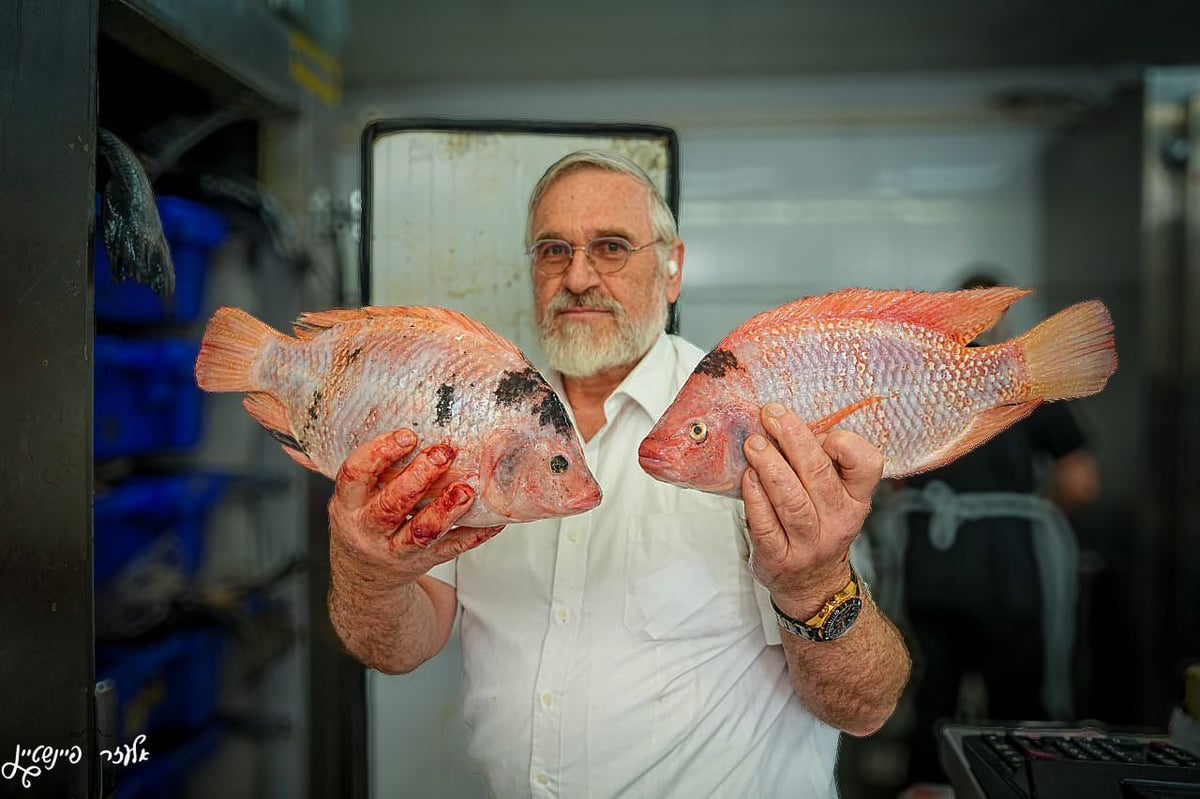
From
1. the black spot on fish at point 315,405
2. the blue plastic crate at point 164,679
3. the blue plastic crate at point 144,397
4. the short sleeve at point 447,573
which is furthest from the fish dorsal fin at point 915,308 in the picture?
the blue plastic crate at point 164,679

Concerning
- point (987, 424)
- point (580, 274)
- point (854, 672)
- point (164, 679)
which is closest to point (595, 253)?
point (580, 274)

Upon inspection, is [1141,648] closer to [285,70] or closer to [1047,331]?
[1047,331]

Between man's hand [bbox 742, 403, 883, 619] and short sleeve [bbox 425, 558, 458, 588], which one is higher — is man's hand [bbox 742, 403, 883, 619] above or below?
above

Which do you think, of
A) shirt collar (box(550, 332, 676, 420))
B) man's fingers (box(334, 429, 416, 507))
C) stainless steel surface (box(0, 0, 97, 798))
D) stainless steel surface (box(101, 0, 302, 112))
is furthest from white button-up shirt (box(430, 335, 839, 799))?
stainless steel surface (box(101, 0, 302, 112))

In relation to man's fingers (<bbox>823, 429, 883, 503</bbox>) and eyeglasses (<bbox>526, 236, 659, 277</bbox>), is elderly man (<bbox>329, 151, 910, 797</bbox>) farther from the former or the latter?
man's fingers (<bbox>823, 429, 883, 503</bbox>)

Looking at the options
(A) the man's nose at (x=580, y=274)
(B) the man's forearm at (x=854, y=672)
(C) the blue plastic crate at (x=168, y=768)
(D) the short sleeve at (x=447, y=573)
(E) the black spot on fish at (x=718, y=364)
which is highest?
(A) the man's nose at (x=580, y=274)

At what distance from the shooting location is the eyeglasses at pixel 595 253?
947 millimetres

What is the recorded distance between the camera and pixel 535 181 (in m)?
1.08

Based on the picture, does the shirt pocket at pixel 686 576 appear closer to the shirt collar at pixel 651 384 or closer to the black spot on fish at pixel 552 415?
the shirt collar at pixel 651 384

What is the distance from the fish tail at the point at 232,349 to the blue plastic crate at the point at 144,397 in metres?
0.34

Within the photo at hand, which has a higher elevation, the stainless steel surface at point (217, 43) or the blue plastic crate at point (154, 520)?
the stainless steel surface at point (217, 43)

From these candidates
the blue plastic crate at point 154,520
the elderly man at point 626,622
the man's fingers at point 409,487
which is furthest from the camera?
the blue plastic crate at point 154,520

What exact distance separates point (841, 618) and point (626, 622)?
278 mm

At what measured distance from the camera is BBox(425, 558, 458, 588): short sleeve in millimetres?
1077
